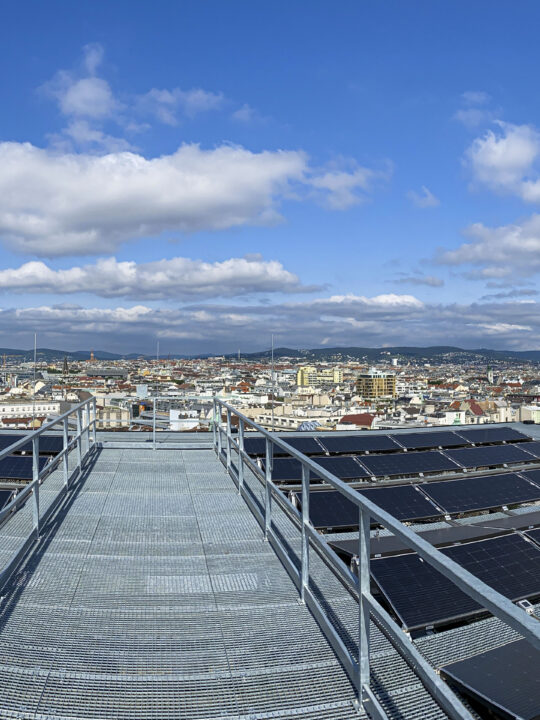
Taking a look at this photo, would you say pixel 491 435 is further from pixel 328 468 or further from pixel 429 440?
pixel 328 468

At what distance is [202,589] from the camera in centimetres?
339

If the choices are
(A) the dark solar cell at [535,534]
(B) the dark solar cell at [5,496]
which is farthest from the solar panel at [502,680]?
(B) the dark solar cell at [5,496]

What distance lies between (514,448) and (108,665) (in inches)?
581

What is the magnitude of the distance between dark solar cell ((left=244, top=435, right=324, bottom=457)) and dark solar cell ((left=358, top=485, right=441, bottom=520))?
2371mm

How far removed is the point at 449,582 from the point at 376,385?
97533 millimetres

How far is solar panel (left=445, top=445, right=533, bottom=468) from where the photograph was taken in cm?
1349

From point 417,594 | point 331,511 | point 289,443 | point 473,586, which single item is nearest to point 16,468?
point 331,511

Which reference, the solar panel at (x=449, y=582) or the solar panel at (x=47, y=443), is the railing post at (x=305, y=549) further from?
the solar panel at (x=47, y=443)

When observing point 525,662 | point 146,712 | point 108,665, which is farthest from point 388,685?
point 525,662

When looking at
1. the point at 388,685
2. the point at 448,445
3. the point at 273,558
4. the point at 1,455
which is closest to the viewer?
the point at 388,685

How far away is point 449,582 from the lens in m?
5.71

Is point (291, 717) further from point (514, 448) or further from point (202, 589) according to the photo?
point (514, 448)

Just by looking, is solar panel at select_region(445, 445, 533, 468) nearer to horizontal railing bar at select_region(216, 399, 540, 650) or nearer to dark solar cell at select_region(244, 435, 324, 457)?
dark solar cell at select_region(244, 435, 324, 457)

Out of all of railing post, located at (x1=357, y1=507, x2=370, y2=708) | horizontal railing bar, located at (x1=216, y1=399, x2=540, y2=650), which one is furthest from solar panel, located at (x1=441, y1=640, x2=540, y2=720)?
horizontal railing bar, located at (x1=216, y1=399, x2=540, y2=650)
